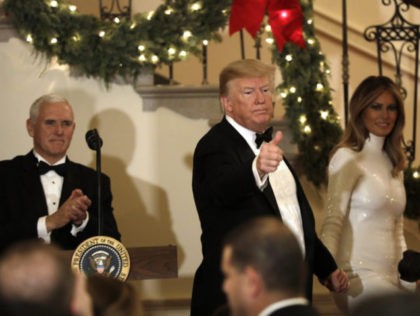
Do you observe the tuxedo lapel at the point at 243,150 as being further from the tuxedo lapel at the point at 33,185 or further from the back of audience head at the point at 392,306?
the back of audience head at the point at 392,306

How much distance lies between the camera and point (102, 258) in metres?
4.14

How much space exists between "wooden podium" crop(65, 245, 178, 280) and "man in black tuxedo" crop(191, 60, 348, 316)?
13 centimetres

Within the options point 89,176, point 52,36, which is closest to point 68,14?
point 52,36

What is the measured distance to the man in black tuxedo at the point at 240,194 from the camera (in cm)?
404

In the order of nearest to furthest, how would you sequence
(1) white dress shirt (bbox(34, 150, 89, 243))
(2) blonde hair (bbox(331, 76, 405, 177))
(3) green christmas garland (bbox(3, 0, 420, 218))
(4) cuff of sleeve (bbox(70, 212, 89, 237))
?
(4) cuff of sleeve (bbox(70, 212, 89, 237)), (1) white dress shirt (bbox(34, 150, 89, 243)), (2) blonde hair (bbox(331, 76, 405, 177)), (3) green christmas garland (bbox(3, 0, 420, 218))

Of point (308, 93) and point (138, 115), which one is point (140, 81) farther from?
point (308, 93)

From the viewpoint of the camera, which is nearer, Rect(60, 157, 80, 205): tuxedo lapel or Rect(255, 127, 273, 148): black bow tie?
Rect(255, 127, 273, 148): black bow tie

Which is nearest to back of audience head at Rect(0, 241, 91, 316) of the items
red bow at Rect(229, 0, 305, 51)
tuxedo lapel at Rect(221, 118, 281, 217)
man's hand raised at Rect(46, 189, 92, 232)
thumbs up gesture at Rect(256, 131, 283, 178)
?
thumbs up gesture at Rect(256, 131, 283, 178)

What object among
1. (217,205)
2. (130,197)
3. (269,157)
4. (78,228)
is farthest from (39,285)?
(130,197)

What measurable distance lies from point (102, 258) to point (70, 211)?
28cm

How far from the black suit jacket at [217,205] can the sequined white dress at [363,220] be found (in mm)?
571

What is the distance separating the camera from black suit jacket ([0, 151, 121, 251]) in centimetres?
449

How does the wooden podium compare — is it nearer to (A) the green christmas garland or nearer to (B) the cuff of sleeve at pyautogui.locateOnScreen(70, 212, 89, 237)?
(B) the cuff of sleeve at pyautogui.locateOnScreen(70, 212, 89, 237)

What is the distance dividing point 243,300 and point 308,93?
A: 328 cm
